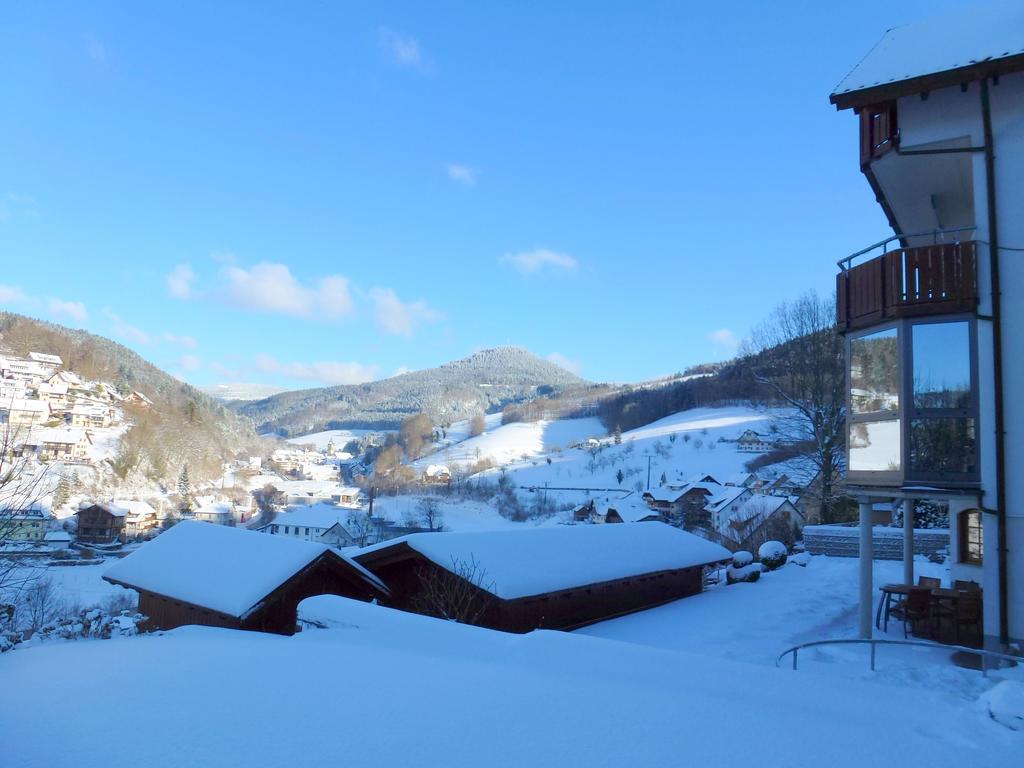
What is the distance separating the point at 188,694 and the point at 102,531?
215 ft

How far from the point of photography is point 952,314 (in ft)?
30.5

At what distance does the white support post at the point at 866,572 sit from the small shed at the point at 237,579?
9.07 meters

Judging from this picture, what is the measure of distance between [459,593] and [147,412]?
94142 mm

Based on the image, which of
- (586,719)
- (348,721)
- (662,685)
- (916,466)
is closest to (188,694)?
(348,721)

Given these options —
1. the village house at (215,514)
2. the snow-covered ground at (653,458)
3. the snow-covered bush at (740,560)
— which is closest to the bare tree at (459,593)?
the snow-covered bush at (740,560)

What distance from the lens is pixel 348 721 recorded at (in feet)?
12.3

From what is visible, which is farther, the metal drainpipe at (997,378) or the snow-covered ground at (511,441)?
the snow-covered ground at (511,441)

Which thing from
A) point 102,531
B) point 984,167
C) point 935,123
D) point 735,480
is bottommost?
point 102,531

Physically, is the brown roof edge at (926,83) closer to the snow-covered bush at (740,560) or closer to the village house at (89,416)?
the snow-covered bush at (740,560)

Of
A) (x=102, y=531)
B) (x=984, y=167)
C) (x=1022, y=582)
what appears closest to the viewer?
(x=1022, y=582)

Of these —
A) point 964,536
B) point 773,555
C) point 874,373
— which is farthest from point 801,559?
point 874,373

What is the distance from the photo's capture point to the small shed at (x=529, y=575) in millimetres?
13094

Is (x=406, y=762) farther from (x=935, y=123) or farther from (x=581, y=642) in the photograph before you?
(x=935, y=123)

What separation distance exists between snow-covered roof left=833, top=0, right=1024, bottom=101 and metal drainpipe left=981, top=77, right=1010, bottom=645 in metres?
0.49
